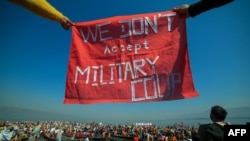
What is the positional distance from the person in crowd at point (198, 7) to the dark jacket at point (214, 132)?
1.26 metres

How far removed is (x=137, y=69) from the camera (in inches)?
141

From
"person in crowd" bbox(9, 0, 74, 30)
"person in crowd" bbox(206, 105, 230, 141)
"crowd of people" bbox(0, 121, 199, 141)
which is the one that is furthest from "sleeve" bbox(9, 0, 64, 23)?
"crowd of people" bbox(0, 121, 199, 141)

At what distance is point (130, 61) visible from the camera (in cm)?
364

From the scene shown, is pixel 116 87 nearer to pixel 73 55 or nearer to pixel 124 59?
pixel 124 59

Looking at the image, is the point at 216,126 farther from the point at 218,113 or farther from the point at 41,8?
the point at 41,8

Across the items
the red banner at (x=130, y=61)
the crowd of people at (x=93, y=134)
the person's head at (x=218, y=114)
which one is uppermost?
the red banner at (x=130, y=61)

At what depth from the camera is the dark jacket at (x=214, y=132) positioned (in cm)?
241

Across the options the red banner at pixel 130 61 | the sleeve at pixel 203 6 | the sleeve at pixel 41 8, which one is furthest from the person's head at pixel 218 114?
the sleeve at pixel 41 8

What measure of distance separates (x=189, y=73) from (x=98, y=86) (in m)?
1.34

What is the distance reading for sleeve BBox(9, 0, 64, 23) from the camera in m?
2.35

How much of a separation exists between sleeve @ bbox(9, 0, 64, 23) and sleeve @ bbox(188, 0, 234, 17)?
1.67m

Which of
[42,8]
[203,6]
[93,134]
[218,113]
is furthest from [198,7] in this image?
[93,134]

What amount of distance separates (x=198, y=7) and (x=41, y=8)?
1760 millimetres

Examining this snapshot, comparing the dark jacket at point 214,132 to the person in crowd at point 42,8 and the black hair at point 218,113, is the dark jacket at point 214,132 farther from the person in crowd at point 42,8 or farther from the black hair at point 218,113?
the person in crowd at point 42,8
